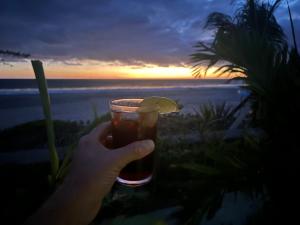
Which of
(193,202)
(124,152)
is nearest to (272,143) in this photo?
(193,202)

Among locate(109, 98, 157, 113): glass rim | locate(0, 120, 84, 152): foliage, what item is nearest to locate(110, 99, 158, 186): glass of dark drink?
locate(109, 98, 157, 113): glass rim

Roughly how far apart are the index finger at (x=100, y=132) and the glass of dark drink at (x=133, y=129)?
0.21ft

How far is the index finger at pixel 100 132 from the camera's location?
139cm

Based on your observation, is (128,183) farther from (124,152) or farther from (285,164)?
(285,164)

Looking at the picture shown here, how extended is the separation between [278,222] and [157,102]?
1.54 meters

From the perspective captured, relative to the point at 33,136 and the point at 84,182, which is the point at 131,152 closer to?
the point at 84,182

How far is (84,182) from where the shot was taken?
1238mm

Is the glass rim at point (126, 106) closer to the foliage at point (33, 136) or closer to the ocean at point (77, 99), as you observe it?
the ocean at point (77, 99)

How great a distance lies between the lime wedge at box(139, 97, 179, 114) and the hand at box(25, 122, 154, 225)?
0.20m

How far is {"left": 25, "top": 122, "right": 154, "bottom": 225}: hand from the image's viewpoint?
120 cm

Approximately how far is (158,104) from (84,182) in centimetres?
50

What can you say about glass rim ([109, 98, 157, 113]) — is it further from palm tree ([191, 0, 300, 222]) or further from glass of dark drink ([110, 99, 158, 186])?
palm tree ([191, 0, 300, 222])

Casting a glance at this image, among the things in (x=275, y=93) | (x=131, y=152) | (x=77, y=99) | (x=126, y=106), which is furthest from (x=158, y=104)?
(x=77, y=99)

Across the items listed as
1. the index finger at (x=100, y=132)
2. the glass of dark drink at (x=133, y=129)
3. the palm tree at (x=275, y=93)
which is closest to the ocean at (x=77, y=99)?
the index finger at (x=100, y=132)
